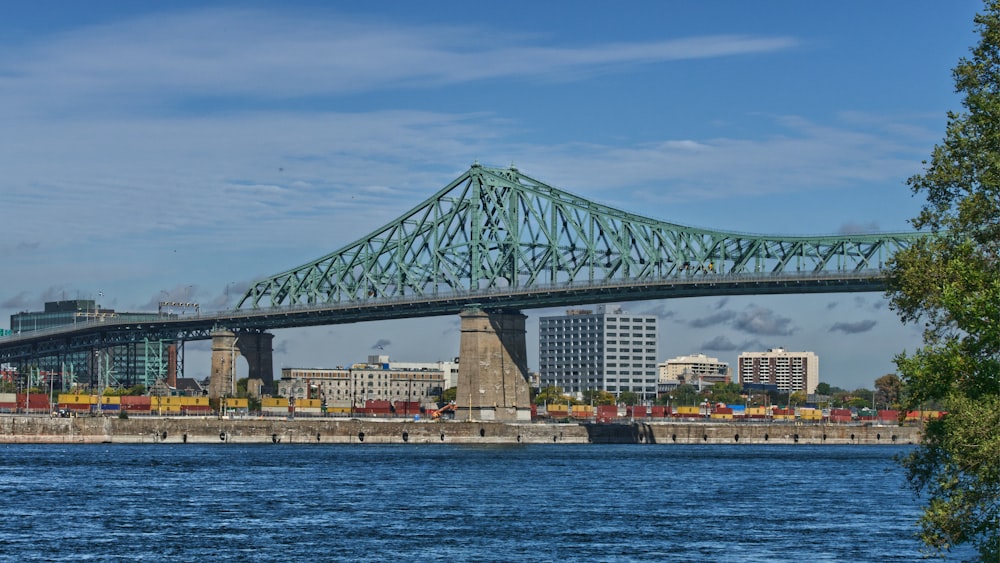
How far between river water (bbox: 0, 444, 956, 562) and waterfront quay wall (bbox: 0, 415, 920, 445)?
22.5 metres

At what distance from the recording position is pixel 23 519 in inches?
1992

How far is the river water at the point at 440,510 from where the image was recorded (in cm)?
4284

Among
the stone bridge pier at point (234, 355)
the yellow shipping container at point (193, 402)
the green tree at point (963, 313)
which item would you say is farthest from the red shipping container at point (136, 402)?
the green tree at point (963, 313)

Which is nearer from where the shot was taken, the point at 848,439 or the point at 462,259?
the point at 462,259

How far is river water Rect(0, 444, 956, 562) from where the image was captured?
4284 cm

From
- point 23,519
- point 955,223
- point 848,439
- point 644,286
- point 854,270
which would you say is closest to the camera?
point 955,223

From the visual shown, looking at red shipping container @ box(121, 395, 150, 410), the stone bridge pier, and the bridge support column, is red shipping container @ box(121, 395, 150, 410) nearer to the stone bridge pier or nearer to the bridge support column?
the stone bridge pier

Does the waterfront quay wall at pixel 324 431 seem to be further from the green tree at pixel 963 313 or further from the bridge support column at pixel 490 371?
the green tree at pixel 963 313

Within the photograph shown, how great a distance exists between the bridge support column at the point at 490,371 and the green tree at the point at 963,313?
346 feet

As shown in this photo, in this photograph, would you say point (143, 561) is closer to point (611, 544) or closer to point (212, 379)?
point (611, 544)

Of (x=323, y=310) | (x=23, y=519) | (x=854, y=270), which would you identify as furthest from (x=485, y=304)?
(x=23, y=519)

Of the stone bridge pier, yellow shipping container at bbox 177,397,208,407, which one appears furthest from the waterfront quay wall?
the stone bridge pier

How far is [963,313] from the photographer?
26109mm

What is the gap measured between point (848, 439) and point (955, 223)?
464 ft
